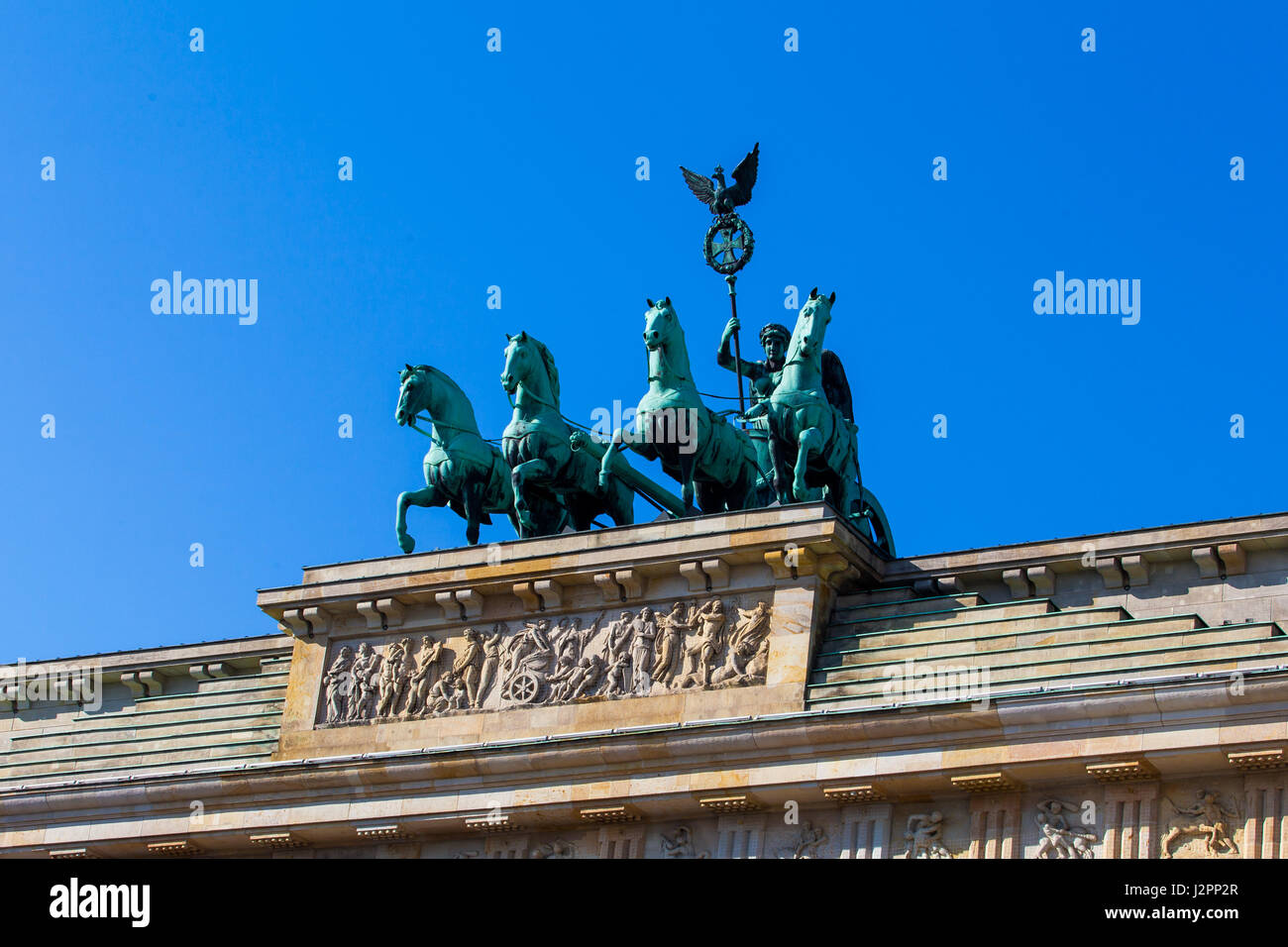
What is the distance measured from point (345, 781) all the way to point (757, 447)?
22.1ft

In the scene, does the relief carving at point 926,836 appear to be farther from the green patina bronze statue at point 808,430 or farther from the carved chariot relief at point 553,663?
the green patina bronze statue at point 808,430

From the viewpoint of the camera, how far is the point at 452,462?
2861cm

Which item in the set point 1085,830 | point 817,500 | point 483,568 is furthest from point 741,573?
point 1085,830

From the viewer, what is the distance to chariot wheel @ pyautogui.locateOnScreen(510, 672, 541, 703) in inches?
1000

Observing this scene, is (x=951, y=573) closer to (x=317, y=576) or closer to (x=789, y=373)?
(x=789, y=373)

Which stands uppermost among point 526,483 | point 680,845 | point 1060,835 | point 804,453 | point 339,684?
point 526,483

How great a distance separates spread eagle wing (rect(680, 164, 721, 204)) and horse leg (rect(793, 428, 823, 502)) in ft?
18.5

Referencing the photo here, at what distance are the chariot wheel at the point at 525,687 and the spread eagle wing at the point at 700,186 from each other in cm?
795

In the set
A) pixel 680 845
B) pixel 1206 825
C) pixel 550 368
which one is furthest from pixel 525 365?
pixel 1206 825

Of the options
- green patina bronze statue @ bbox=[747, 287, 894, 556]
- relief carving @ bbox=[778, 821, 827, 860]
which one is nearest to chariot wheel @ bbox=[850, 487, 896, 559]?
green patina bronze statue @ bbox=[747, 287, 894, 556]

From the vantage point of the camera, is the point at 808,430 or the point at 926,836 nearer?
the point at 926,836

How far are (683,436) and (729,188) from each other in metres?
5.02

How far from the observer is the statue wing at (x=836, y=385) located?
92.5ft

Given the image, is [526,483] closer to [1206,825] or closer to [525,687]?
[525,687]
